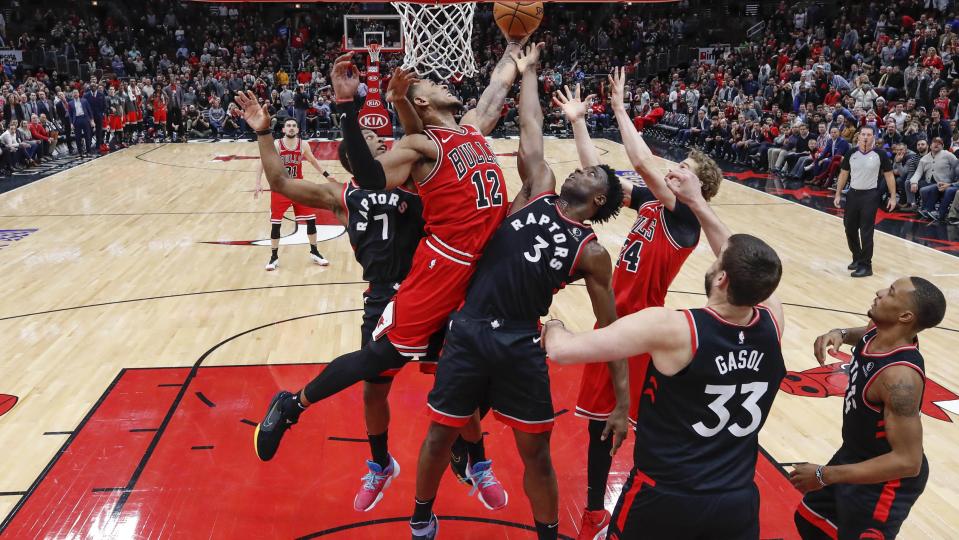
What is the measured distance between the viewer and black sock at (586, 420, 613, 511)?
152 inches

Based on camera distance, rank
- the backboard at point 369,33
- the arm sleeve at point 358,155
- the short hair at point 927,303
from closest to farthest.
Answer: the short hair at point 927,303
the arm sleeve at point 358,155
the backboard at point 369,33

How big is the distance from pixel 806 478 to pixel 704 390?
2.55 ft

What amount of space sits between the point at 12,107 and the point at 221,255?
34.5 ft

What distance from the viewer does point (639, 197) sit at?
4207 millimetres

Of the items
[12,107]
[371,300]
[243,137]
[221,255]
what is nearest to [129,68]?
[243,137]

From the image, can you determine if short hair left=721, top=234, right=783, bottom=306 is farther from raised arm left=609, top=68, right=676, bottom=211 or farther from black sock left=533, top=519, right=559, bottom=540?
black sock left=533, top=519, right=559, bottom=540

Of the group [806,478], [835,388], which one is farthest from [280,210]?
[806,478]

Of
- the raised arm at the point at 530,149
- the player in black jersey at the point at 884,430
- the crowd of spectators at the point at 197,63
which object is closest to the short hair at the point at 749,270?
the player in black jersey at the point at 884,430

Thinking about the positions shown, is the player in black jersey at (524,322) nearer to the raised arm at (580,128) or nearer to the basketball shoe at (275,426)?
the raised arm at (580,128)

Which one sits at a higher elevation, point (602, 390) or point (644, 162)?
point (644, 162)

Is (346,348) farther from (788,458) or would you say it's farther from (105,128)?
(105,128)

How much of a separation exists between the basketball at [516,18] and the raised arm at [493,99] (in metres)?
0.27

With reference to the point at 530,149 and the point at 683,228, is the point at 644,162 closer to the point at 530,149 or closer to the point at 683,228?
the point at 683,228

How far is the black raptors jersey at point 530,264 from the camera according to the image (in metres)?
3.35
